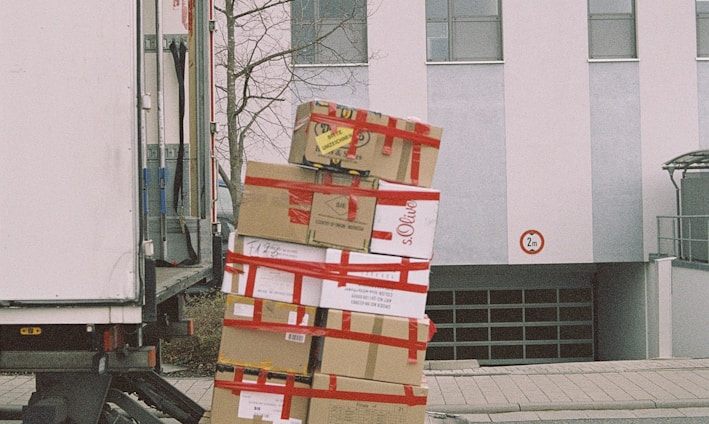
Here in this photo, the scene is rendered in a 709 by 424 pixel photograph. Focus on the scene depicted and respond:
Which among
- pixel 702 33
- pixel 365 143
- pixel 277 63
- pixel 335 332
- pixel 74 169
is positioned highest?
pixel 702 33

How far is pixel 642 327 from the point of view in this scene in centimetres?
1582

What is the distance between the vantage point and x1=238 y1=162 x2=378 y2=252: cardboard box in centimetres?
486

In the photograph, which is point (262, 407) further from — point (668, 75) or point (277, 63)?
point (668, 75)

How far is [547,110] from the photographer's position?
15.4 m

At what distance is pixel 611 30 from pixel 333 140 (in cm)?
1224

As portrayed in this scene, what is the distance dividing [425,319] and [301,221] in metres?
0.96

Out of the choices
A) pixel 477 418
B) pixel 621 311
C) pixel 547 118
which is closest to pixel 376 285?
pixel 477 418

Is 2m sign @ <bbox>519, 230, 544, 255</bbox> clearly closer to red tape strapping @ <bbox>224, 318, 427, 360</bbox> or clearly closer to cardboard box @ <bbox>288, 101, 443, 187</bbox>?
cardboard box @ <bbox>288, 101, 443, 187</bbox>

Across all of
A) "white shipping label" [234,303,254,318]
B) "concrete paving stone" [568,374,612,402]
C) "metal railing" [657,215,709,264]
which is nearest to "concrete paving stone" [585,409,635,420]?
"concrete paving stone" [568,374,612,402]

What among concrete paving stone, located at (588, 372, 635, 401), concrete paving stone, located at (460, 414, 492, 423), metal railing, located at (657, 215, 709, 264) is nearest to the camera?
concrete paving stone, located at (460, 414, 492, 423)

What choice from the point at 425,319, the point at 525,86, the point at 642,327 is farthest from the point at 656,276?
the point at 425,319

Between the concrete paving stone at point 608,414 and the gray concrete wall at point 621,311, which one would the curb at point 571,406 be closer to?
the concrete paving stone at point 608,414

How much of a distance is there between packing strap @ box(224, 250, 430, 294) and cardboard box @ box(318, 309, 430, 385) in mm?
188

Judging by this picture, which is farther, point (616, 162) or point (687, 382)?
point (616, 162)
